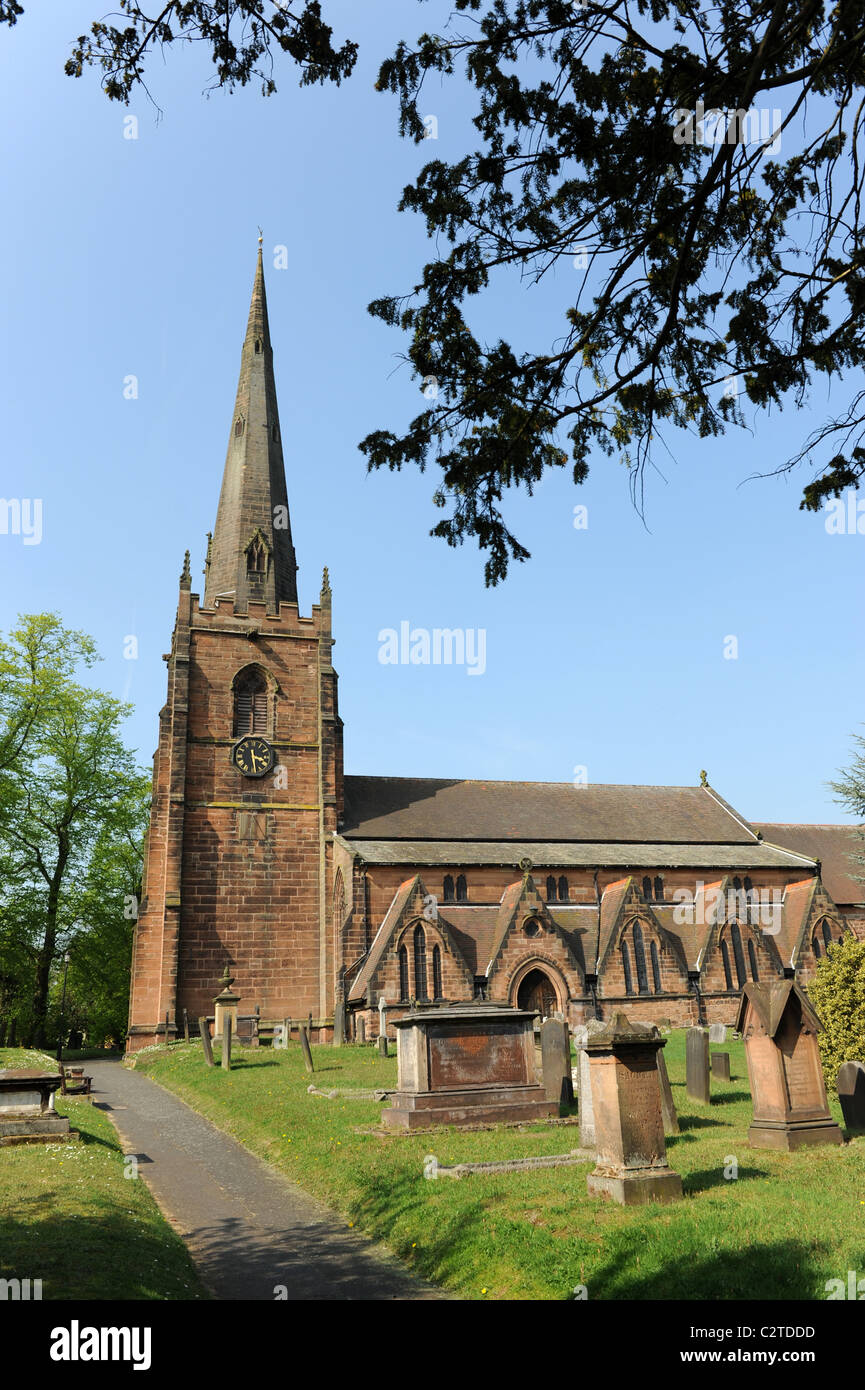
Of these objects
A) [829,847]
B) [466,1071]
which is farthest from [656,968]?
[466,1071]

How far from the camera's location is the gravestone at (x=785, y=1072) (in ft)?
36.2

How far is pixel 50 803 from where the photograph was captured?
125ft

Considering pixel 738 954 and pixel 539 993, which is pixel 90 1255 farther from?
pixel 738 954

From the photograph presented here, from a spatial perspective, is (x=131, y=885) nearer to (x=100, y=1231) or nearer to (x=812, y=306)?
(x=100, y=1231)

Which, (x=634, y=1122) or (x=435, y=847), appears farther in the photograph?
(x=435, y=847)

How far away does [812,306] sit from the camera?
7.06 metres

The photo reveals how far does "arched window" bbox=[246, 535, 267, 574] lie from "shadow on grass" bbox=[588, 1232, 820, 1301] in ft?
110

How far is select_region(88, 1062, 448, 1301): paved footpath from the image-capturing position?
24.7ft

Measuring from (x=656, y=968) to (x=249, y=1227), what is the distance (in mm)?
26040

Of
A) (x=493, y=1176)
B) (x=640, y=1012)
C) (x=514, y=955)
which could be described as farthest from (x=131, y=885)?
(x=493, y=1176)

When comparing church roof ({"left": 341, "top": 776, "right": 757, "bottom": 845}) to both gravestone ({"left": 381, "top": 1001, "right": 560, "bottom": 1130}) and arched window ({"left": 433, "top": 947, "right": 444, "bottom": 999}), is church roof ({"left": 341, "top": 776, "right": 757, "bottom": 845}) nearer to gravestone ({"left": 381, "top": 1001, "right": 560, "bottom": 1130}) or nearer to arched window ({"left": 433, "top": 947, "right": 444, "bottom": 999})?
arched window ({"left": 433, "top": 947, "right": 444, "bottom": 999})

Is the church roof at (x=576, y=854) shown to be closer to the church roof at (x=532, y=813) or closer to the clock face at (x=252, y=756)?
the church roof at (x=532, y=813)

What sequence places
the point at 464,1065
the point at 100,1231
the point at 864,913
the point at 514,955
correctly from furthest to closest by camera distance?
1. the point at 864,913
2. the point at 514,955
3. the point at 464,1065
4. the point at 100,1231
